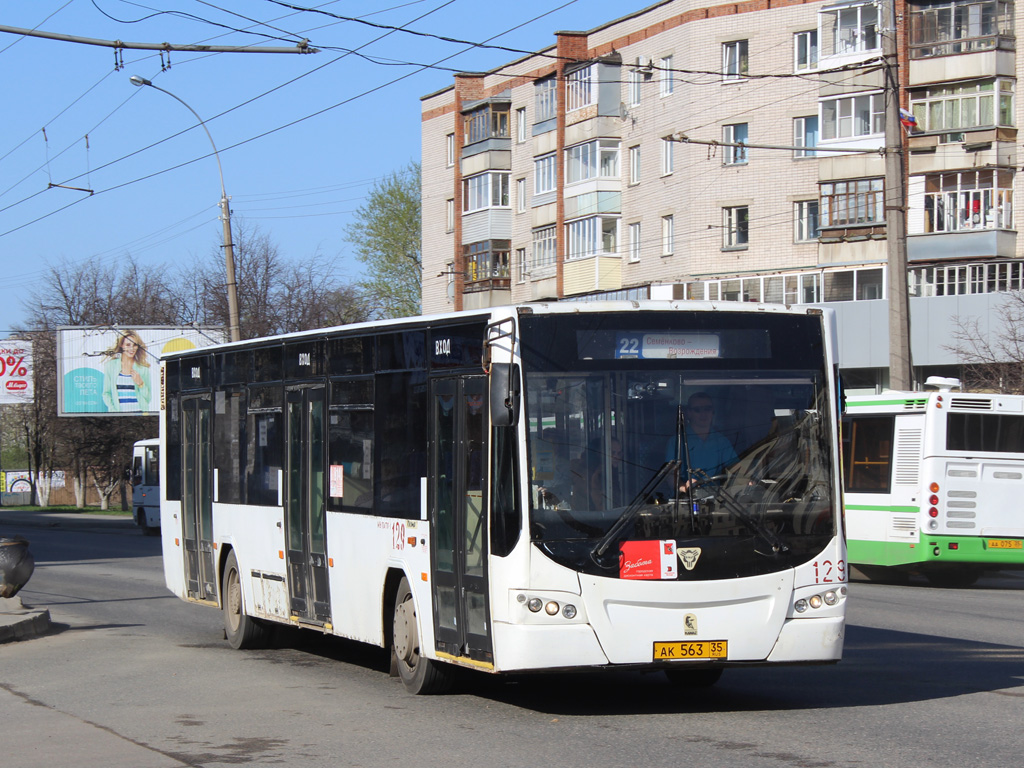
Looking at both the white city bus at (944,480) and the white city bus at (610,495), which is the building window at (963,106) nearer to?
the white city bus at (944,480)

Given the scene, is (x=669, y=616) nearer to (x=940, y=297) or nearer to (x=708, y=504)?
(x=708, y=504)

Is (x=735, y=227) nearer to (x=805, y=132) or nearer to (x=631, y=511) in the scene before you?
(x=805, y=132)

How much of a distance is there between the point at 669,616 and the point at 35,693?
4.99m

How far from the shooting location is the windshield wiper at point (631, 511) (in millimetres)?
8805

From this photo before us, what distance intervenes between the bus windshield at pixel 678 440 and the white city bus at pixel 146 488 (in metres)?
33.8

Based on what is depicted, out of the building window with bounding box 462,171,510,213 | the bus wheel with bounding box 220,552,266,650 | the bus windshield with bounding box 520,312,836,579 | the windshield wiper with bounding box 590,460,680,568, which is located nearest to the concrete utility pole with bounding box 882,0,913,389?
the bus wheel with bounding box 220,552,266,650

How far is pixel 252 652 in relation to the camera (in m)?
13.5

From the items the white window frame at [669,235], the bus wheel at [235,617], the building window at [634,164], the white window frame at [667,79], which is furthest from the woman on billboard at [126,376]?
the bus wheel at [235,617]

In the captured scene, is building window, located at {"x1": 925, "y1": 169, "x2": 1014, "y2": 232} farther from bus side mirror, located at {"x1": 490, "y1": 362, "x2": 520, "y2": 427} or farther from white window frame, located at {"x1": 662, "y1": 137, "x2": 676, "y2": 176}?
bus side mirror, located at {"x1": 490, "y1": 362, "x2": 520, "y2": 427}

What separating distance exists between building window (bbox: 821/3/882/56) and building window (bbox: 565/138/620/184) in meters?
9.59

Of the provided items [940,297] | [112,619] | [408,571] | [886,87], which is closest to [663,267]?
[940,297]

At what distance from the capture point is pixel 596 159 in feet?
173

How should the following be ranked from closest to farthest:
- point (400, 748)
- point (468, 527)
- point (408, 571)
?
point (400, 748) < point (468, 527) < point (408, 571)

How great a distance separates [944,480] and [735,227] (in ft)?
90.2
